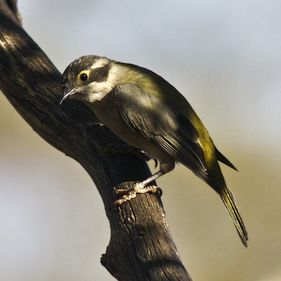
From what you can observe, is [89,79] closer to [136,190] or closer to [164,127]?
[164,127]

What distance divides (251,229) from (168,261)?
126 inches

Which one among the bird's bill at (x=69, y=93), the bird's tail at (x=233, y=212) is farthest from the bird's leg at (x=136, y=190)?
the bird's bill at (x=69, y=93)

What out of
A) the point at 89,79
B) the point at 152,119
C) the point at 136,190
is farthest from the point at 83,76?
the point at 136,190

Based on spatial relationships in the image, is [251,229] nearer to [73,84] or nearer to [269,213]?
[269,213]

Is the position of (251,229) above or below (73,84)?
below

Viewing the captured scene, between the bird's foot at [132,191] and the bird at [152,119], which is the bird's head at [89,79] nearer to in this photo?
the bird at [152,119]

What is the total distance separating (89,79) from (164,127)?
547 millimetres

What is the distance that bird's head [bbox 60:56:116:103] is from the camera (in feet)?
23.2

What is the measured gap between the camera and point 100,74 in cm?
723

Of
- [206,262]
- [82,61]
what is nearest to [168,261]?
A: [82,61]

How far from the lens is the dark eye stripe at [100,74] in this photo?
23.6ft

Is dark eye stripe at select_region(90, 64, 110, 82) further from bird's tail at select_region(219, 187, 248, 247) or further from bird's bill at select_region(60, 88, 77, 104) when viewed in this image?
bird's tail at select_region(219, 187, 248, 247)

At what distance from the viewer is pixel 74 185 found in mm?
9680

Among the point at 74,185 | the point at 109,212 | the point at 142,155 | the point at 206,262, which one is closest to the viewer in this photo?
the point at 109,212
